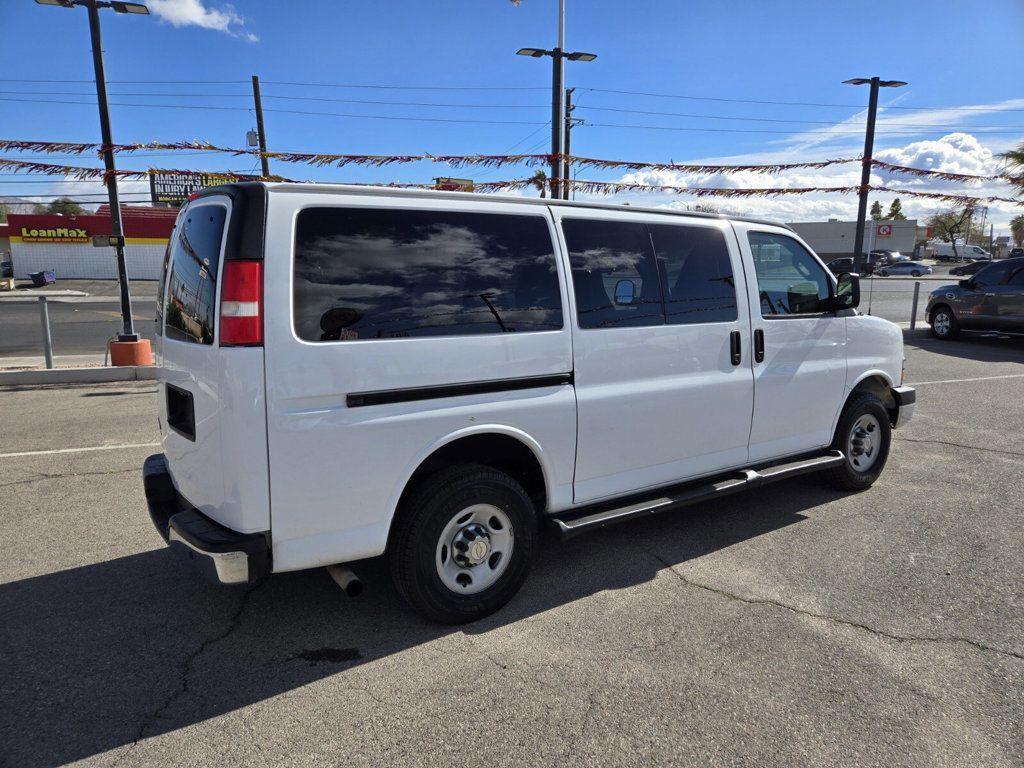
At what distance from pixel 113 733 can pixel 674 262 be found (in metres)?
3.51

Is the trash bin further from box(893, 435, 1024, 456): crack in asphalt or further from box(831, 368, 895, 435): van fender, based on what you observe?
box(831, 368, 895, 435): van fender

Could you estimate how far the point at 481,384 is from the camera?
3.25 m

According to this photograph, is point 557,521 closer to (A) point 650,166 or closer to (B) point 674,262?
(B) point 674,262

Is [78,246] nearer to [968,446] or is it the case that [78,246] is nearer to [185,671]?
[185,671]

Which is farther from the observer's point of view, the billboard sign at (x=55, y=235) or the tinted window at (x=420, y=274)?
the billboard sign at (x=55, y=235)

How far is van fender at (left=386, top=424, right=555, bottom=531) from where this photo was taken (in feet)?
10.1

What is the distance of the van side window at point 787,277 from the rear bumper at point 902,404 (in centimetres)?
117

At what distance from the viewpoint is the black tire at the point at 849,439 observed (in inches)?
199

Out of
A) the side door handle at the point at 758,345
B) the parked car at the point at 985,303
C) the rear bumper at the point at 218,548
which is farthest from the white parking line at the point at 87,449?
the parked car at the point at 985,303

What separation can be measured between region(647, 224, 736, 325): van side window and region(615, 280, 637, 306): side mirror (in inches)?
9.3

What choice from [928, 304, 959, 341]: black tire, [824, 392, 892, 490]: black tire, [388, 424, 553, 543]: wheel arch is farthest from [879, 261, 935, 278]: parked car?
[388, 424, 553, 543]: wheel arch

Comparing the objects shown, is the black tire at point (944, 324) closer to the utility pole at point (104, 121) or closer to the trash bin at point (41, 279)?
the utility pole at point (104, 121)

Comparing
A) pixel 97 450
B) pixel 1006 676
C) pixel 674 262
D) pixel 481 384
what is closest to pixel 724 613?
pixel 1006 676

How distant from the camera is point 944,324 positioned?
1459 centimetres
